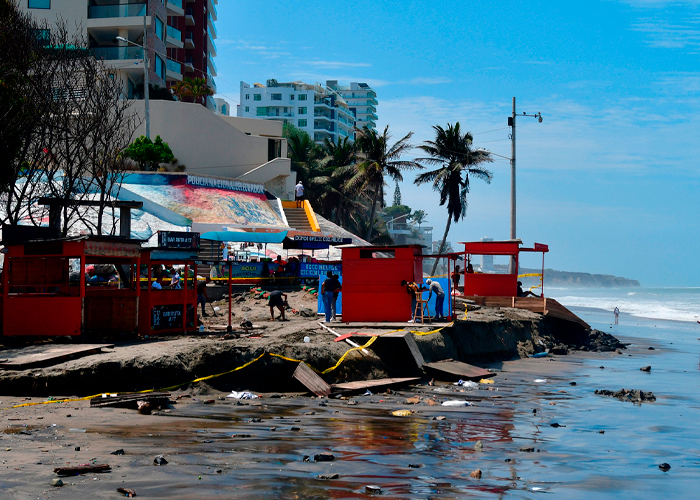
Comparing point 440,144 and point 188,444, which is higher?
point 440,144

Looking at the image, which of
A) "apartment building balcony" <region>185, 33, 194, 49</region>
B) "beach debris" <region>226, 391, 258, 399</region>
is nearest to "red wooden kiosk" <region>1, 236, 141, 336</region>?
"beach debris" <region>226, 391, 258, 399</region>

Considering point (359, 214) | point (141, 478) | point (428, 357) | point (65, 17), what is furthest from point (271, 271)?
point (359, 214)

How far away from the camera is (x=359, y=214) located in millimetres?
68250

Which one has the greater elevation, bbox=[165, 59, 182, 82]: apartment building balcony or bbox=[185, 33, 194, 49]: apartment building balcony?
bbox=[185, 33, 194, 49]: apartment building balcony

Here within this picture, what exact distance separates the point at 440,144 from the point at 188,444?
4236 cm

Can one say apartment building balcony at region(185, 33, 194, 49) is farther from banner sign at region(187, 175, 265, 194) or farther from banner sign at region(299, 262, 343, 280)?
banner sign at region(299, 262, 343, 280)

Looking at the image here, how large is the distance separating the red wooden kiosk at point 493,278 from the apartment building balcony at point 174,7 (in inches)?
1828

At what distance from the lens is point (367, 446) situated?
9.00 meters

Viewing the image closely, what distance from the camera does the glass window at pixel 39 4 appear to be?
171 feet

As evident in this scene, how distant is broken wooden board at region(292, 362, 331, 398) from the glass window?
48597 millimetres

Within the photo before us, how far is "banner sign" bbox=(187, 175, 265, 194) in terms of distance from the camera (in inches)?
1823

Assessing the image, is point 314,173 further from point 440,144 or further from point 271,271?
point 271,271

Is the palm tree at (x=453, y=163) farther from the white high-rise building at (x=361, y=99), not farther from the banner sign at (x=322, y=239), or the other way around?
the white high-rise building at (x=361, y=99)

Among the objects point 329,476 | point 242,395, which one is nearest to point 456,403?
point 242,395
